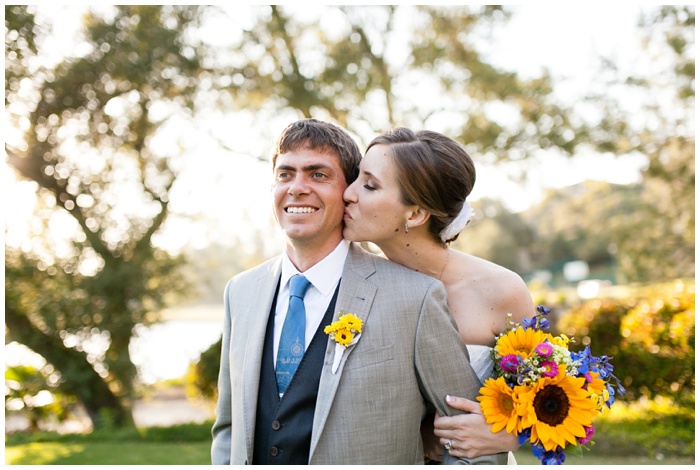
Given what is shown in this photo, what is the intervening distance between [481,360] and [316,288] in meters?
0.82

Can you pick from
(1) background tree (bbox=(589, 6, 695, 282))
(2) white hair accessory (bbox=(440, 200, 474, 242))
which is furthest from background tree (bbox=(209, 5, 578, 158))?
(2) white hair accessory (bbox=(440, 200, 474, 242))

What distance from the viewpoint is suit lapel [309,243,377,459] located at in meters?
2.45

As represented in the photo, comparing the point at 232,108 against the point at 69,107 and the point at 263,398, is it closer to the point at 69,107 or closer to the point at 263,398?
the point at 69,107

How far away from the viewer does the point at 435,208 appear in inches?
113

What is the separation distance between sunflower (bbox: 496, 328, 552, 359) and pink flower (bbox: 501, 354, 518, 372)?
55mm

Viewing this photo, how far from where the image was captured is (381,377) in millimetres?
2521

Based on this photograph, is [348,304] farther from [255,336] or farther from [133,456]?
[133,456]

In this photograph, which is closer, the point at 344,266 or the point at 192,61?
the point at 344,266

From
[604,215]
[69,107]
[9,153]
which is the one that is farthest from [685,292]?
[604,215]

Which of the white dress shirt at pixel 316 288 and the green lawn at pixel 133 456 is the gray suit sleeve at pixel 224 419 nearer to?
the white dress shirt at pixel 316 288

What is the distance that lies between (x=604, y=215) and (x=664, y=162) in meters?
7.99

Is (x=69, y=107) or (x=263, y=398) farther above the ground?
(x=69, y=107)

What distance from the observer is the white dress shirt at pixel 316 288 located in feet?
9.00

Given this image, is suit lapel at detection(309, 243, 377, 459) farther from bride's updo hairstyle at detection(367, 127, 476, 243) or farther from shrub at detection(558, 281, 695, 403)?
shrub at detection(558, 281, 695, 403)
